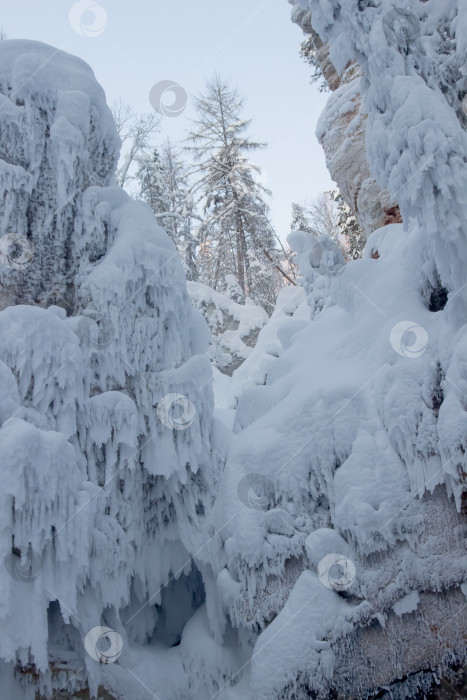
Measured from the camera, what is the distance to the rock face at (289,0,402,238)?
12.7 m

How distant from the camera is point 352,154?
1318cm

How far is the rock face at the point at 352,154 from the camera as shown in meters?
12.7

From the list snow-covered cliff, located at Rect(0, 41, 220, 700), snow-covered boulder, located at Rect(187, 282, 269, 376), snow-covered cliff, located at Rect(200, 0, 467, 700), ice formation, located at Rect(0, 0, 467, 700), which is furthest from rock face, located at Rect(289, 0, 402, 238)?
snow-covered cliff, located at Rect(0, 41, 220, 700)

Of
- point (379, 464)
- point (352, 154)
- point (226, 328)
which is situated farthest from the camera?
point (226, 328)

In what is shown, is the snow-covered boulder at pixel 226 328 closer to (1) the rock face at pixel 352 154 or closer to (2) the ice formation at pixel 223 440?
(1) the rock face at pixel 352 154

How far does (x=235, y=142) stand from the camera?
22.6 metres

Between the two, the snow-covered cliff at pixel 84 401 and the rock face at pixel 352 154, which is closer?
the snow-covered cliff at pixel 84 401

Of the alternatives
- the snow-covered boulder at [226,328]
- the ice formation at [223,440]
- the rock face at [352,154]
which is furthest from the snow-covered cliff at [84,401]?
the snow-covered boulder at [226,328]

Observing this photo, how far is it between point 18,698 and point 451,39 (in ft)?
33.1

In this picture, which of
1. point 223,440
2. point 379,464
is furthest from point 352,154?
point 379,464

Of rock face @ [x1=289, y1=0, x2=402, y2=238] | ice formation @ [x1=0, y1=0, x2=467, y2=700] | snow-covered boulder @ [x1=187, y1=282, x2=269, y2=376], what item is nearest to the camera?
ice formation @ [x1=0, y1=0, x2=467, y2=700]

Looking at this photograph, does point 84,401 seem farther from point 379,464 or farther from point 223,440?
point 379,464

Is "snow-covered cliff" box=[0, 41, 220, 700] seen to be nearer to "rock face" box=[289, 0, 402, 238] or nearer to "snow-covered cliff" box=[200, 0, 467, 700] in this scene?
"snow-covered cliff" box=[200, 0, 467, 700]

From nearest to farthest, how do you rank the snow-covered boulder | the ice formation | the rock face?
1. the ice formation
2. the rock face
3. the snow-covered boulder
